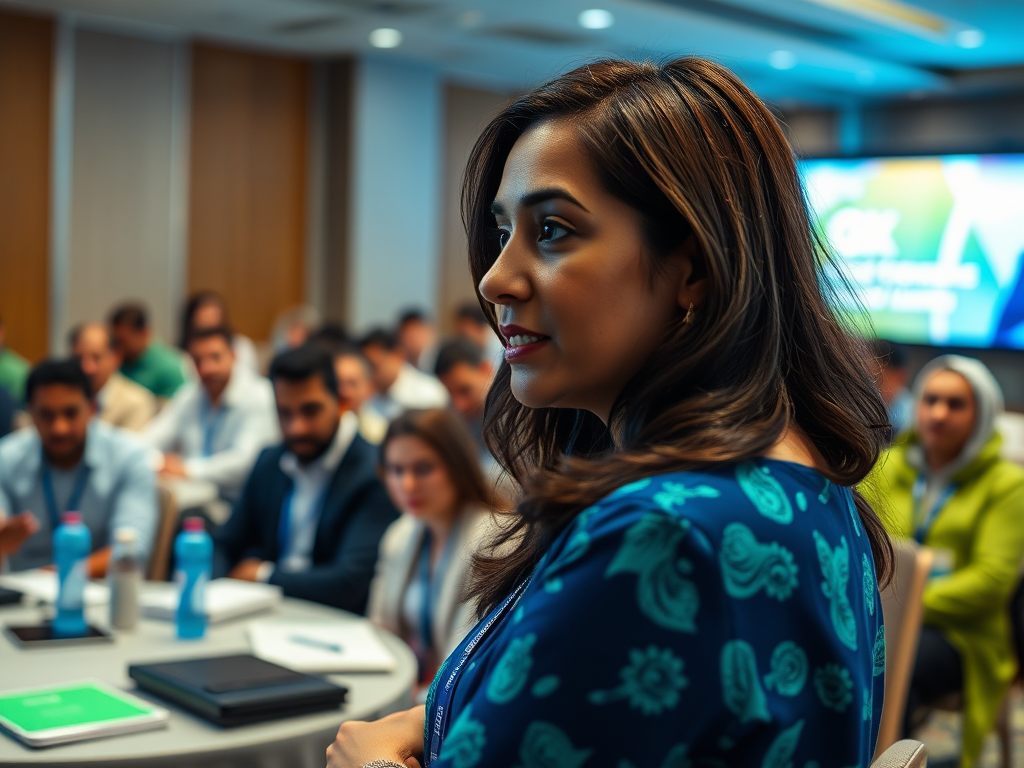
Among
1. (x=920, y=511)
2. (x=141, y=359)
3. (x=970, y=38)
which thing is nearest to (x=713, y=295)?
(x=920, y=511)

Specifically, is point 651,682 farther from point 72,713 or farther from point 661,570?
point 72,713

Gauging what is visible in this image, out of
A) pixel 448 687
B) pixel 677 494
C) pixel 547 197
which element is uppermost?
pixel 547 197

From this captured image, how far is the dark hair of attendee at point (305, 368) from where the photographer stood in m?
3.93

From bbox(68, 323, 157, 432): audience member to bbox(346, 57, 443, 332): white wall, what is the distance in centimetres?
343

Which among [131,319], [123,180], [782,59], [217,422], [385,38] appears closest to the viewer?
[217,422]

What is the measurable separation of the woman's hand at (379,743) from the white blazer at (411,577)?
5.25 feet

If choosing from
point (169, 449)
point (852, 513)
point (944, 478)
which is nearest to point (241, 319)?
point (169, 449)

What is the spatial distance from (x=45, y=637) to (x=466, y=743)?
1850 mm

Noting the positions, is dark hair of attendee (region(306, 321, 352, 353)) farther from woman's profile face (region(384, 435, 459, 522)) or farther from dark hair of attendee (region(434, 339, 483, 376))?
woman's profile face (region(384, 435, 459, 522))

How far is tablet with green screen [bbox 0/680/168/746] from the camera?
1.73 meters

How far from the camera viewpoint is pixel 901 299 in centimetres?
768

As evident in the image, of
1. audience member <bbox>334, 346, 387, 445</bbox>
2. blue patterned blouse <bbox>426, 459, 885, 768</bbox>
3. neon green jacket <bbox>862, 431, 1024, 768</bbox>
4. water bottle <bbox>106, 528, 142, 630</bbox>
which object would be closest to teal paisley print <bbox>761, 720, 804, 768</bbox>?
blue patterned blouse <bbox>426, 459, 885, 768</bbox>

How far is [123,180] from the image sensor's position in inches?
359

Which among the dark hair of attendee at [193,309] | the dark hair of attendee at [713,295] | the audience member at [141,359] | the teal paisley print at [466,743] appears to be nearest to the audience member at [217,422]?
the audience member at [141,359]
